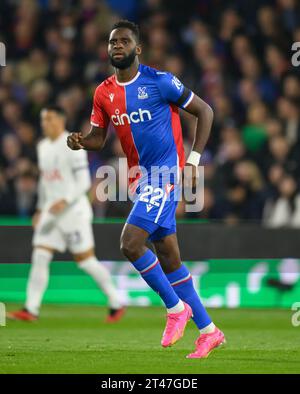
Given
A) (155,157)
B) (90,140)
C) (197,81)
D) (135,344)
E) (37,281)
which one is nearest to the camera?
(155,157)

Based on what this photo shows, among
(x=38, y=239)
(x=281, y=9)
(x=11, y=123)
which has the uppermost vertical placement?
(x=281, y=9)

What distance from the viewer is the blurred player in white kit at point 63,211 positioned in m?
12.4

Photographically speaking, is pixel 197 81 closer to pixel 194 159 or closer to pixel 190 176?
pixel 194 159

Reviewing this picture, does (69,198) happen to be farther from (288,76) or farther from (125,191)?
(288,76)

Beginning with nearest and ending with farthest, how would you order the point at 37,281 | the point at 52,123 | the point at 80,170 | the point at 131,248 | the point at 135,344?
1. the point at 131,248
2. the point at 135,344
3. the point at 37,281
4. the point at 80,170
5. the point at 52,123

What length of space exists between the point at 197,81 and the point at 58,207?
177 inches

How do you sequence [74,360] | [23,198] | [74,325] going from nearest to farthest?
[74,360], [74,325], [23,198]

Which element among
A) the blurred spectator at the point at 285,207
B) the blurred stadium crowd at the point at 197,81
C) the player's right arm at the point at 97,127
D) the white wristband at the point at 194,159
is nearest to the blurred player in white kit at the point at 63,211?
the blurred stadium crowd at the point at 197,81

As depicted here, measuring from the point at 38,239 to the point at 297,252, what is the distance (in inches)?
125

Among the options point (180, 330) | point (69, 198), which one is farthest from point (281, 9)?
point (180, 330)

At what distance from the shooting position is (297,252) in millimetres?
13648

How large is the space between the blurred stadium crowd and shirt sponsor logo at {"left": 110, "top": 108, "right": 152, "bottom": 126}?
574 cm

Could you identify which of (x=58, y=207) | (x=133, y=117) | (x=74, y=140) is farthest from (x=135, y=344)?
(x=58, y=207)

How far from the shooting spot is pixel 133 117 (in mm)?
8391
